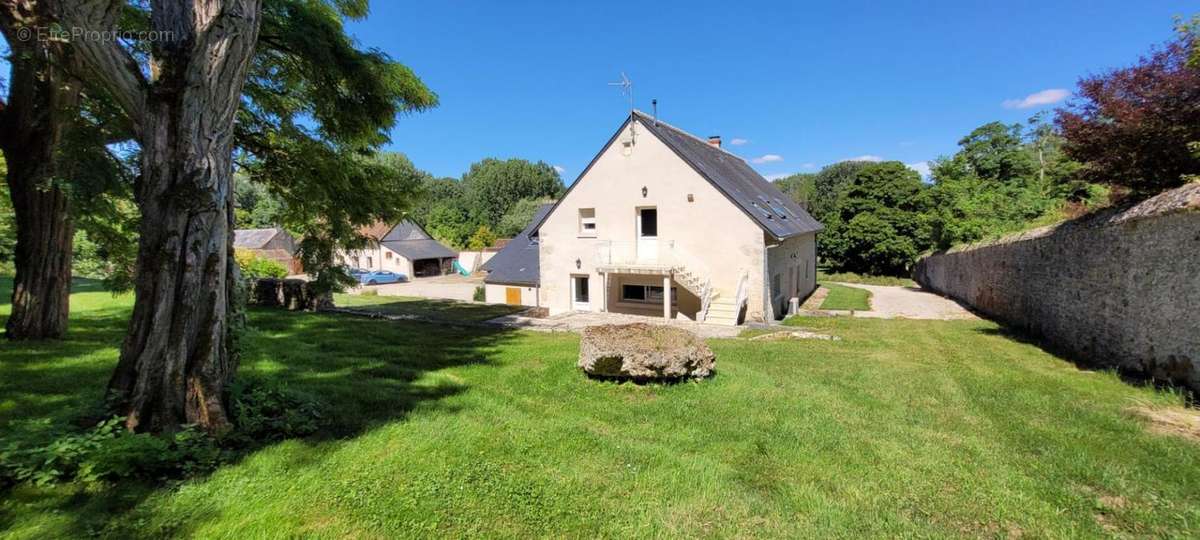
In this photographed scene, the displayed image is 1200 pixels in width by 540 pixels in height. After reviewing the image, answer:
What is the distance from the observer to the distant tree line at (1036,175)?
7.77 m

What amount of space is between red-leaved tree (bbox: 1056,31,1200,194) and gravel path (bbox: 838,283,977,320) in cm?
805

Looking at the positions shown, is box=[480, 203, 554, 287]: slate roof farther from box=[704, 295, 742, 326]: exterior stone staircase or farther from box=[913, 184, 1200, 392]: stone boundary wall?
box=[913, 184, 1200, 392]: stone boundary wall

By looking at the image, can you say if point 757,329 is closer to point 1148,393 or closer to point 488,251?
point 1148,393

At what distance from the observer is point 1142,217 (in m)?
7.37

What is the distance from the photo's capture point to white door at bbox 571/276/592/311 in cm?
1783

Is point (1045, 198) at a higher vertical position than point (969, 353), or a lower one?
higher

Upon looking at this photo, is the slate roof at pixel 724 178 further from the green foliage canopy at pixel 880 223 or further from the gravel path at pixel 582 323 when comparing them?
the green foliage canopy at pixel 880 223

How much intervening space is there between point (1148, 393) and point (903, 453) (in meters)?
4.98

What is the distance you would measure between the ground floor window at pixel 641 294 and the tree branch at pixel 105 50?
1456 cm

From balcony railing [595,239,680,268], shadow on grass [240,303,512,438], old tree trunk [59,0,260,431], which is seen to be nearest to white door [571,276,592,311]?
balcony railing [595,239,680,268]

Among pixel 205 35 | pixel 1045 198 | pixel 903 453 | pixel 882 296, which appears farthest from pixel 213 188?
pixel 1045 198

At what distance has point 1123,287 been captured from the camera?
7863 mm

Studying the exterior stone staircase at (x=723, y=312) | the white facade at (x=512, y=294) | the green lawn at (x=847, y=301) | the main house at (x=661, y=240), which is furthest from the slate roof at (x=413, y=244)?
the exterior stone staircase at (x=723, y=312)

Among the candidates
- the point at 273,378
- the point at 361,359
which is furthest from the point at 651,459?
the point at 361,359
